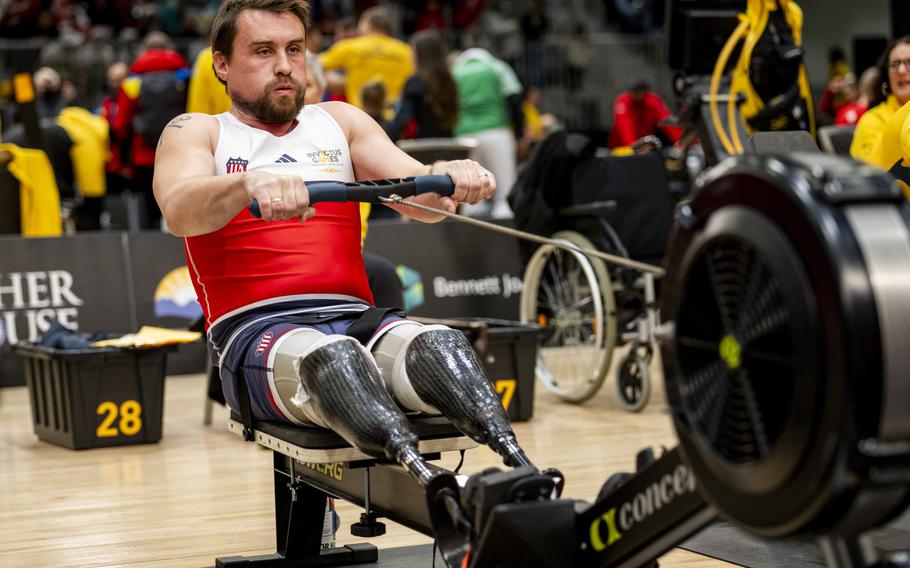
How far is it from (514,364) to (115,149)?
484 cm

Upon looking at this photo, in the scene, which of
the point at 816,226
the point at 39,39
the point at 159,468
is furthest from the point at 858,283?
the point at 39,39

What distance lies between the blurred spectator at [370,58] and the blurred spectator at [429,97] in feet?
2.18

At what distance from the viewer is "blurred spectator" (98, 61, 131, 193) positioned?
8.99 m


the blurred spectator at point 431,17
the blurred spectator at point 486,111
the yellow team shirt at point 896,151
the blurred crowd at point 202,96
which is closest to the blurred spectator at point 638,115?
the blurred crowd at point 202,96

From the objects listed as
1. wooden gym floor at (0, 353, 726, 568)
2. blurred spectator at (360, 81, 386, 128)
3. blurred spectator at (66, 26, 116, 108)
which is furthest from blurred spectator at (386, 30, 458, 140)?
blurred spectator at (66, 26, 116, 108)

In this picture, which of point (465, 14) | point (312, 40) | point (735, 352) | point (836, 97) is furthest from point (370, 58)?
point (735, 352)

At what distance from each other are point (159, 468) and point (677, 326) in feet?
9.76

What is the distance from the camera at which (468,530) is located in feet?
7.34

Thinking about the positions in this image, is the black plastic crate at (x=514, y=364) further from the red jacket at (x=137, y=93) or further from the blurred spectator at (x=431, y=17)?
the blurred spectator at (x=431, y=17)

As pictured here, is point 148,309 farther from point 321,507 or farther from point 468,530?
point 468,530

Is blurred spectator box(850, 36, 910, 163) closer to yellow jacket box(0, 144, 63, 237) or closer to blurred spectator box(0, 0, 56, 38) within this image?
yellow jacket box(0, 144, 63, 237)

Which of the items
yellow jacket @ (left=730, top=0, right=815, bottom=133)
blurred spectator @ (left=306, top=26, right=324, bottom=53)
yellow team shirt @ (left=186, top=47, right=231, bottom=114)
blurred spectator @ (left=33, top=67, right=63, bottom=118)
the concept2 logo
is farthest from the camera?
blurred spectator @ (left=33, top=67, right=63, bottom=118)

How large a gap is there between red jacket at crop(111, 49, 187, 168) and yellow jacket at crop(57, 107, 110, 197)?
0.52m

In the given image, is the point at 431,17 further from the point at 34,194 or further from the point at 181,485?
the point at 181,485
